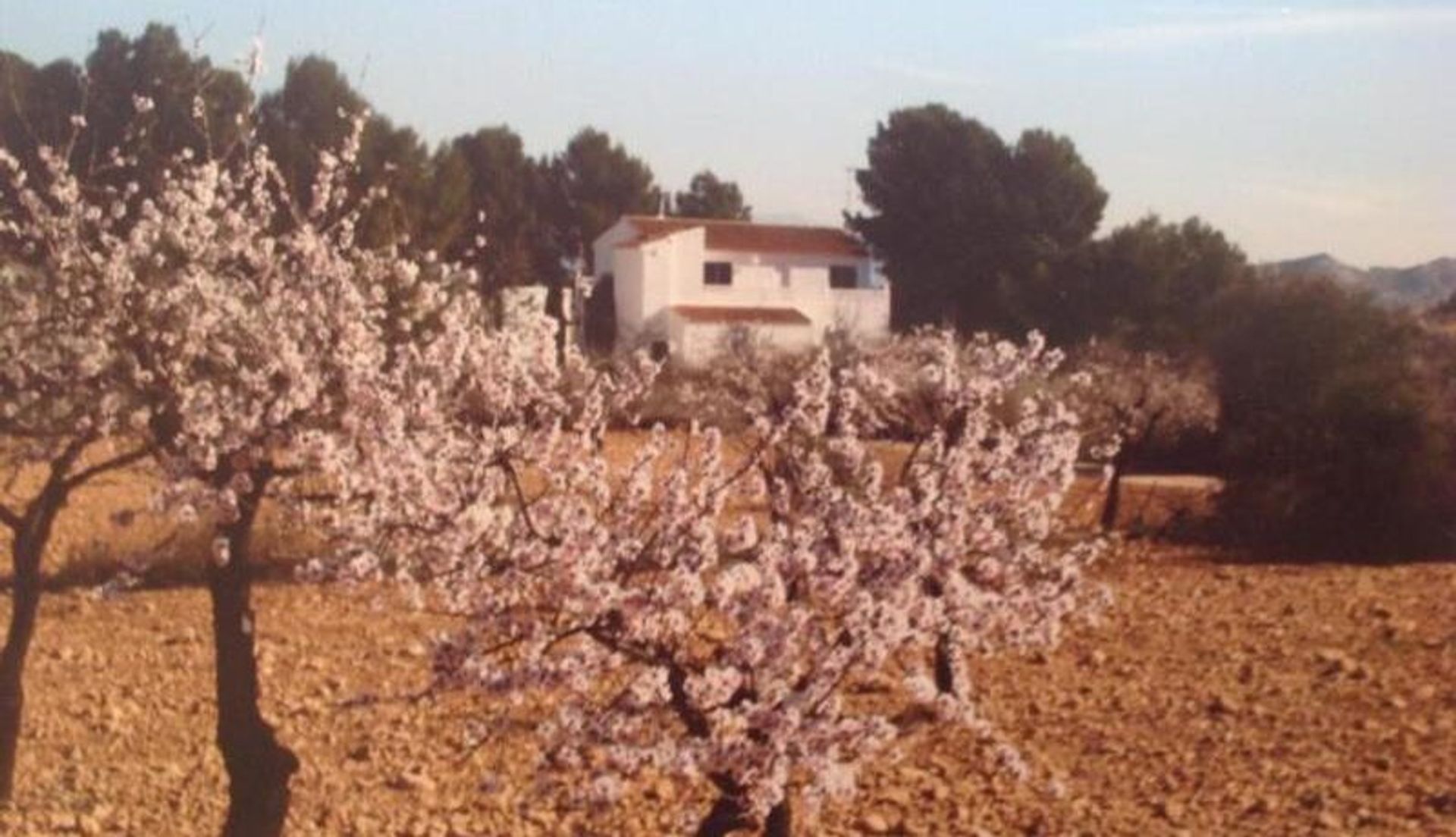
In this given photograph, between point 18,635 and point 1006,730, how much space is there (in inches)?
232

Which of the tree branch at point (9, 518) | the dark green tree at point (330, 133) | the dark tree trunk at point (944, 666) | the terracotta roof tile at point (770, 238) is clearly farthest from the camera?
the terracotta roof tile at point (770, 238)

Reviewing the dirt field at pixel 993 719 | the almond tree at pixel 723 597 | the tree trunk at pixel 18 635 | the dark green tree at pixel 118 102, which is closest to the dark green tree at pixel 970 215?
the dark green tree at pixel 118 102

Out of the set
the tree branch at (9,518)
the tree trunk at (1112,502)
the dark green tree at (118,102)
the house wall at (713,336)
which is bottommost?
the tree trunk at (1112,502)

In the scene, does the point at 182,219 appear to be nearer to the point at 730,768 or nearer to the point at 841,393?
the point at 841,393

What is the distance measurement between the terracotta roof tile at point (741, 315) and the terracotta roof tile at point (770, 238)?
239cm

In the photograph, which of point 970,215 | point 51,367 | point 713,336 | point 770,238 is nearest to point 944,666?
point 51,367

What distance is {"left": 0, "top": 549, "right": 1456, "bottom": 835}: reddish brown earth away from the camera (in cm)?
925

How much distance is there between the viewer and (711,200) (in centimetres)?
6062

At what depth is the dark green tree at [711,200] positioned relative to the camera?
5994 centimetres

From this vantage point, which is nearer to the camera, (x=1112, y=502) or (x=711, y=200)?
(x=1112, y=502)

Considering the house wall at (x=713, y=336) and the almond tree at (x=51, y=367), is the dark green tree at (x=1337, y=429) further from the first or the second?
the house wall at (x=713, y=336)

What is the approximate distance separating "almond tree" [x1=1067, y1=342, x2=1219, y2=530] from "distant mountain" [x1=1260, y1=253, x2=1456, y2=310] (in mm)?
1863

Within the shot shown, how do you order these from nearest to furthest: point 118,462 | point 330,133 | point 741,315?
1. point 118,462
2. point 330,133
3. point 741,315

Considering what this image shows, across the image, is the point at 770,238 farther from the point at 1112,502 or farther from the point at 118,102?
the point at 1112,502
